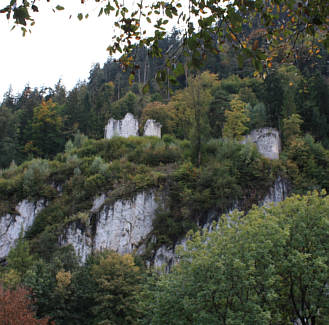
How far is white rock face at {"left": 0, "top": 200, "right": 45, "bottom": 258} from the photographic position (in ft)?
82.9

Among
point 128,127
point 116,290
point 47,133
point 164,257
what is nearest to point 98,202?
point 164,257

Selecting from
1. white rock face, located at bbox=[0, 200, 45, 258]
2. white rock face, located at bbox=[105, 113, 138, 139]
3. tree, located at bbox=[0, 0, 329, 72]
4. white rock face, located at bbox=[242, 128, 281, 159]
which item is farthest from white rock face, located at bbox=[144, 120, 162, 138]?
tree, located at bbox=[0, 0, 329, 72]

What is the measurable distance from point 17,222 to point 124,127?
1595 centimetres

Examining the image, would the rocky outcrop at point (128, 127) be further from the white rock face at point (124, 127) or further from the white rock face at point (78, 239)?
the white rock face at point (78, 239)

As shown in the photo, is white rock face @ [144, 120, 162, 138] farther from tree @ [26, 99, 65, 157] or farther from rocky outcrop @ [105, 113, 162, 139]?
tree @ [26, 99, 65, 157]

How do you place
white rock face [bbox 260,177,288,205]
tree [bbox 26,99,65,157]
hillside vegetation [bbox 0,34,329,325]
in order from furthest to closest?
tree [bbox 26,99,65,157] < white rock face [bbox 260,177,288,205] < hillside vegetation [bbox 0,34,329,325]

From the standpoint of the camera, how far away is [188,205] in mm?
22703

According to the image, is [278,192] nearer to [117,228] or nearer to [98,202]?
[117,228]

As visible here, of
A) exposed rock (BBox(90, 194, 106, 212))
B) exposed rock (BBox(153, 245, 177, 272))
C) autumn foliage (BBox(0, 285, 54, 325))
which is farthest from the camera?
exposed rock (BBox(90, 194, 106, 212))

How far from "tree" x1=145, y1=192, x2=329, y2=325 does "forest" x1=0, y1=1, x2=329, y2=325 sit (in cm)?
5

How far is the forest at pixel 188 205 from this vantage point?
12352mm

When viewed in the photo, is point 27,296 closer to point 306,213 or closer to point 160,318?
point 160,318

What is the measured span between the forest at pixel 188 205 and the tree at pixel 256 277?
0.16 ft

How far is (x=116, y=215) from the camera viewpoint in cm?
2356
